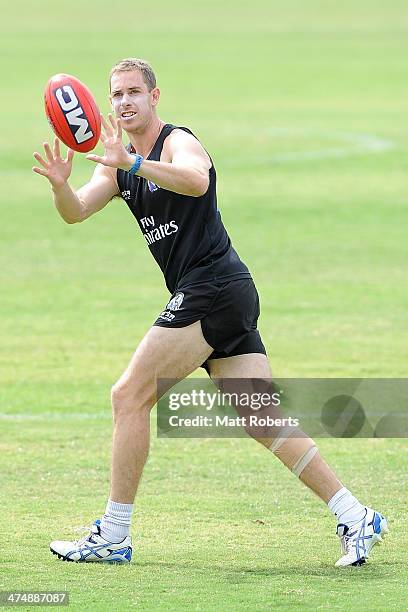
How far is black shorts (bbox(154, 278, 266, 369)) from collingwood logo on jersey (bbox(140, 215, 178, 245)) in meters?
0.31

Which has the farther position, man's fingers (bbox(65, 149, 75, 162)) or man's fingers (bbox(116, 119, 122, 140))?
man's fingers (bbox(65, 149, 75, 162))

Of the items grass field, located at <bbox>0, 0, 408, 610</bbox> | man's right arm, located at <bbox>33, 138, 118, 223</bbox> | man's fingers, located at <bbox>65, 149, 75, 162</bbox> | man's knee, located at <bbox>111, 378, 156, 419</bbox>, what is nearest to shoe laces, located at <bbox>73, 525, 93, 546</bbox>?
grass field, located at <bbox>0, 0, 408, 610</bbox>

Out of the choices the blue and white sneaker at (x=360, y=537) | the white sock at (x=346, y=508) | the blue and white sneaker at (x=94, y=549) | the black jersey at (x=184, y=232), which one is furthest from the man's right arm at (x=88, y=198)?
the blue and white sneaker at (x=360, y=537)

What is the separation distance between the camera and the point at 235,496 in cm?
916

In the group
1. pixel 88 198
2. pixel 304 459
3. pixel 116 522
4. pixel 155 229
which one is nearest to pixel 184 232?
pixel 155 229

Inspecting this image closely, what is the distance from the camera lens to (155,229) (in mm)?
7918

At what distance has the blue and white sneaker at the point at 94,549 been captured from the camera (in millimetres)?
7617

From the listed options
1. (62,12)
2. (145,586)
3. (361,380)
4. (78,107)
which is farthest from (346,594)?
(62,12)

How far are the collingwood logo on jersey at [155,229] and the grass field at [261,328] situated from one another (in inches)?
64.5

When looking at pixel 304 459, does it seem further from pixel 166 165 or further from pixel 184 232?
pixel 166 165

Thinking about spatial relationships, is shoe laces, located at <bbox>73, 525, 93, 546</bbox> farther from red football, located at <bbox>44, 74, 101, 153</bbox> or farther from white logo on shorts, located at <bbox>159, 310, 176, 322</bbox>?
red football, located at <bbox>44, 74, 101, 153</bbox>

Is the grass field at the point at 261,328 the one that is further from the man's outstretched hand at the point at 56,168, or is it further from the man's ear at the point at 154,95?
the man's ear at the point at 154,95

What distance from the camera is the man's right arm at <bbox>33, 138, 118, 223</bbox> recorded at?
7.97 meters

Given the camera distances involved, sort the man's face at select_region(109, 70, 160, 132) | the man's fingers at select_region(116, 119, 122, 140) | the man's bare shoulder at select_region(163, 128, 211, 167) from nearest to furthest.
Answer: the man's fingers at select_region(116, 119, 122, 140) → the man's bare shoulder at select_region(163, 128, 211, 167) → the man's face at select_region(109, 70, 160, 132)
